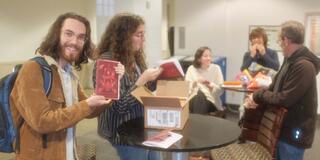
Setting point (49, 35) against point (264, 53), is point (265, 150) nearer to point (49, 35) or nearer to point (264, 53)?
point (49, 35)

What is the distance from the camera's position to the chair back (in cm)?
220

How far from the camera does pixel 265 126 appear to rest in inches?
92.9

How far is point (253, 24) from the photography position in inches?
200

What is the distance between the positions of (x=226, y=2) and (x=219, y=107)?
1938mm

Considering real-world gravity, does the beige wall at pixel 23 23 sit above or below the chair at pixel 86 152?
above

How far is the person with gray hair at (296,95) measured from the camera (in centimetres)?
221

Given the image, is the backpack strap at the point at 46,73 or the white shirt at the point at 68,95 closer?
the backpack strap at the point at 46,73

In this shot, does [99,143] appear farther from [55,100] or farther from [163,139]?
[55,100]

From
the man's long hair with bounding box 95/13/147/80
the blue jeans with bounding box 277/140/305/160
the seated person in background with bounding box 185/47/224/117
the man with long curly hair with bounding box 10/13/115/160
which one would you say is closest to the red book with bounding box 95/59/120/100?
the man with long curly hair with bounding box 10/13/115/160

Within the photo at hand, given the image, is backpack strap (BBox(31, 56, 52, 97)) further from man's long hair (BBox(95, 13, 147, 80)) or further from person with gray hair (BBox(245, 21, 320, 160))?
person with gray hair (BBox(245, 21, 320, 160))

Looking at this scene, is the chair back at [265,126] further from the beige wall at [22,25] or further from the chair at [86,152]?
the beige wall at [22,25]

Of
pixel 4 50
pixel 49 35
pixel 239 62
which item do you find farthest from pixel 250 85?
pixel 4 50

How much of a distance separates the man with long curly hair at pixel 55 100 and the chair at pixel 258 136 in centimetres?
121

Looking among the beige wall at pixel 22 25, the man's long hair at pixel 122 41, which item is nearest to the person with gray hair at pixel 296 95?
the man's long hair at pixel 122 41
